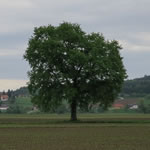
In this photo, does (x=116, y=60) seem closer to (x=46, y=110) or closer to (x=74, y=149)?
(x=46, y=110)

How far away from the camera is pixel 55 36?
74500 mm

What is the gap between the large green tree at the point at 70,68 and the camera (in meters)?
72.5

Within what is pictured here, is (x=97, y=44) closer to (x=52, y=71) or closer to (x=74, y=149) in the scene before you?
(x=52, y=71)

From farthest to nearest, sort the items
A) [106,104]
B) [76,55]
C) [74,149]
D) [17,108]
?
1. [17,108]
2. [106,104]
3. [76,55]
4. [74,149]

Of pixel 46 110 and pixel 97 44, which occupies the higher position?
pixel 97 44

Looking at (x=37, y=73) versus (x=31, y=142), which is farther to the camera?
(x=37, y=73)

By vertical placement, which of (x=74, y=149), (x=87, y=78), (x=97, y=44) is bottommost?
(x=74, y=149)

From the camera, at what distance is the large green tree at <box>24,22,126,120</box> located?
238ft

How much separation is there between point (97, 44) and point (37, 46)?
8339 millimetres

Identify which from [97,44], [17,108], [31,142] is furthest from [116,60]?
[17,108]

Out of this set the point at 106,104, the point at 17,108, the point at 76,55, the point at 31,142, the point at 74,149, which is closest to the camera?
the point at 74,149

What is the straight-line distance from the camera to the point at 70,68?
7369 centimetres

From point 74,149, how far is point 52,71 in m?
43.3

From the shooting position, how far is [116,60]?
74.5 m
